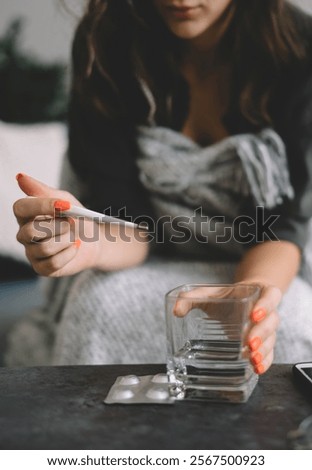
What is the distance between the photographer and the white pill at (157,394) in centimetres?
58

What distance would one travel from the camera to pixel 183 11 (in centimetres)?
108

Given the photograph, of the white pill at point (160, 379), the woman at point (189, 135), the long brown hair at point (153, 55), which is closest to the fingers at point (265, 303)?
the white pill at point (160, 379)

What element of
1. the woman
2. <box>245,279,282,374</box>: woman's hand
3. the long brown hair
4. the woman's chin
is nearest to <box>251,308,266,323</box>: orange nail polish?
<box>245,279,282,374</box>: woman's hand

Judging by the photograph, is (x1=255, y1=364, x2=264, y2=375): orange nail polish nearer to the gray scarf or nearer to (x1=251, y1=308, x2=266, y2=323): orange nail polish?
(x1=251, y1=308, x2=266, y2=323): orange nail polish

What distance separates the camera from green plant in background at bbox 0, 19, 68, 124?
1.06m

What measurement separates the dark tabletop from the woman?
16.5 inches

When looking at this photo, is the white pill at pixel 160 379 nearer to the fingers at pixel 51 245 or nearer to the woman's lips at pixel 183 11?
the fingers at pixel 51 245

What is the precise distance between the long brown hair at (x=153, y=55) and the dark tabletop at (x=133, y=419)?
22.2 inches

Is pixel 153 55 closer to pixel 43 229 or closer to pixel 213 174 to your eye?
pixel 213 174

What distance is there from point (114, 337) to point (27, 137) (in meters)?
0.38

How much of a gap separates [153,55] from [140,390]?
2.18 feet

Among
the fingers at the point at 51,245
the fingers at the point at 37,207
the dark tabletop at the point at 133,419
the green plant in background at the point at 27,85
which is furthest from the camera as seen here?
the green plant in background at the point at 27,85

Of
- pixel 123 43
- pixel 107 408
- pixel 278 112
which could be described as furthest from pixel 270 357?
pixel 123 43

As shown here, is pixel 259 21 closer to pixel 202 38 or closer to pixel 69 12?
pixel 202 38
